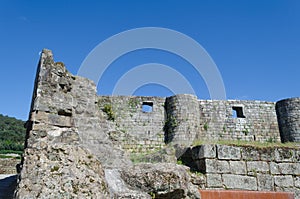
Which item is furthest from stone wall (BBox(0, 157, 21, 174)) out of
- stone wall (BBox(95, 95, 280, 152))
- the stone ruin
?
the stone ruin

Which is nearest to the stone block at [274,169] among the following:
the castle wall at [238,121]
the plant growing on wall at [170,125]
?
the plant growing on wall at [170,125]

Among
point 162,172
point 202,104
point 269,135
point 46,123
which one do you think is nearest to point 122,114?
point 202,104

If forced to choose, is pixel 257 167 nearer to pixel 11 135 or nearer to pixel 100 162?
pixel 100 162

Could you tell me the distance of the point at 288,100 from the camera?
19484 millimetres

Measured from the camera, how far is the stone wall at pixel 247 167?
4246 millimetres

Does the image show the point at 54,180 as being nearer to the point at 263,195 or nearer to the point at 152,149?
the point at 263,195

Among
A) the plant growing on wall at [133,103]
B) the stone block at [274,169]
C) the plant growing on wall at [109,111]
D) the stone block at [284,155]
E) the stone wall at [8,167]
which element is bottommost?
the stone wall at [8,167]

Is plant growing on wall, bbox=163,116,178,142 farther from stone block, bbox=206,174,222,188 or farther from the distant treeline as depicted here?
the distant treeline

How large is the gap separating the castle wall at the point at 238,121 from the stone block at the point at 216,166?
14.2 metres

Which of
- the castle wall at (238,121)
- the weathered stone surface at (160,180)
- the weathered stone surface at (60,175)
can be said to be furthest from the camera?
the castle wall at (238,121)

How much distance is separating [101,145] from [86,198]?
3964 mm

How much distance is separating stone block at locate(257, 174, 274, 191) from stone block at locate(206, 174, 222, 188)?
0.65 metres

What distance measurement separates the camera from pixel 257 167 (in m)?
4.43

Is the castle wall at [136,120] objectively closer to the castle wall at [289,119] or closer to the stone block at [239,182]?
the castle wall at [289,119]
